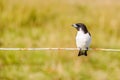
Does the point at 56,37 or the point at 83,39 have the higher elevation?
the point at 83,39

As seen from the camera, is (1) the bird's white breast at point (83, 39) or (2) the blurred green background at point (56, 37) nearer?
(1) the bird's white breast at point (83, 39)

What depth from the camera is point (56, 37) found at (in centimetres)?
696

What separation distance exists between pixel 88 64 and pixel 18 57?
0.78 metres

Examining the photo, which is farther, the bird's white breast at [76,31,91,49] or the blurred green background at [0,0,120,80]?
the blurred green background at [0,0,120,80]

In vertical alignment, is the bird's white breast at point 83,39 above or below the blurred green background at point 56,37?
above

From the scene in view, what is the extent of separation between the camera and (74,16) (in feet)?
27.1

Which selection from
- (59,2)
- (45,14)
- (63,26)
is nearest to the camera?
(63,26)

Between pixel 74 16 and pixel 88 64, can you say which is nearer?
pixel 88 64

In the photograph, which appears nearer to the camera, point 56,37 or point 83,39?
point 83,39

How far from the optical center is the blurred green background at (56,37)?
19.5 feet

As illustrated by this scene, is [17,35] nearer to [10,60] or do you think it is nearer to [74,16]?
[10,60]

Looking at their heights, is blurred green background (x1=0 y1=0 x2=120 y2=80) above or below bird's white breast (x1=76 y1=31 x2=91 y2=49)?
below

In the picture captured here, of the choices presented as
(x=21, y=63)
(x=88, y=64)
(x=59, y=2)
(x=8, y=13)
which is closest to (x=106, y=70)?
(x=88, y=64)

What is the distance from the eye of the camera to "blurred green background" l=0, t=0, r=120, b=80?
19.5 ft
